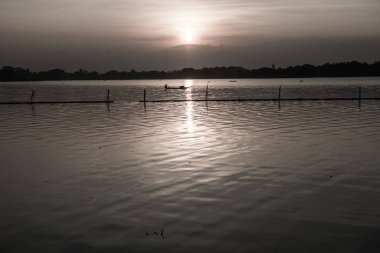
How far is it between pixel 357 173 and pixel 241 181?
4324 millimetres

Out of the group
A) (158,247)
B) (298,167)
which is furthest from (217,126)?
(158,247)

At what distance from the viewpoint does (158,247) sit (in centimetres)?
890

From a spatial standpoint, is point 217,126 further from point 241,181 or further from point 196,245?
point 196,245

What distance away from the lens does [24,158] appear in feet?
62.5

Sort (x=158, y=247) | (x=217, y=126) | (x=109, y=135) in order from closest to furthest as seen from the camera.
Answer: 1. (x=158, y=247)
2. (x=109, y=135)
3. (x=217, y=126)

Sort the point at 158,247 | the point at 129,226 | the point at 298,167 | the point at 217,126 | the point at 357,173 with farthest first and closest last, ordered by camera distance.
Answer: the point at 217,126 → the point at 298,167 → the point at 357,173 → the point at 129,226 → the point at 158,247

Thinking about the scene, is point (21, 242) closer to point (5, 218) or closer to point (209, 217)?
point (5, 218)

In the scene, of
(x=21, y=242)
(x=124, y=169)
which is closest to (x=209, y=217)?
(x=21, y=242)

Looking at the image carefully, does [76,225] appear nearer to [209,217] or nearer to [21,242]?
[21,242]

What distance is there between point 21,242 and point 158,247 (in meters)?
2.91

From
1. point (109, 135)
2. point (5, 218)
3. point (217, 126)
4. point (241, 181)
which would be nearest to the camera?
point (5, 218)

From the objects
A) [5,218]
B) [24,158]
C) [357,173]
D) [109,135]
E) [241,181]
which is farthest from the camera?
[109,135]

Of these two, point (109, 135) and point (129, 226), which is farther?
point (109, 135)

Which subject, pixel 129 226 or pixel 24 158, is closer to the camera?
pixel 129 226
